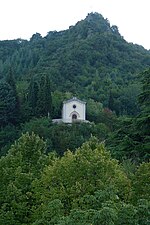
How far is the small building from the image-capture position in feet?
171

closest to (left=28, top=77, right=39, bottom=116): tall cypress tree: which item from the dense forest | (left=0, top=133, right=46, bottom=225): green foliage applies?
the dense forest

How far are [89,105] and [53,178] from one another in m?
39.9

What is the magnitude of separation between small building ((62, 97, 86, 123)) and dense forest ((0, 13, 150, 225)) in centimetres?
134

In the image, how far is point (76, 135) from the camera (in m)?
44.2

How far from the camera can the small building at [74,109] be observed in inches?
2052

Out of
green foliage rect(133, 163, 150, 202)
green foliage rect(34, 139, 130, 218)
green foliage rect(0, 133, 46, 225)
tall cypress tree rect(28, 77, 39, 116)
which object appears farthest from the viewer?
tall cypress tree rect(28, 77, 39, 116)

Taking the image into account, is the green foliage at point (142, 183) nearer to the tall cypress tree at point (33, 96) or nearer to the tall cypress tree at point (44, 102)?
the tall cypress tree at point (44, 102)

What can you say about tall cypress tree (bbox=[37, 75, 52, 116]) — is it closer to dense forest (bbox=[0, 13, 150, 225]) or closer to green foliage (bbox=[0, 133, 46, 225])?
dense forest (bbox=[0, 13, 150, 225])

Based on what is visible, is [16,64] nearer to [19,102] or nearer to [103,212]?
[19,102]

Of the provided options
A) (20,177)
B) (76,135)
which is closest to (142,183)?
(20,177)

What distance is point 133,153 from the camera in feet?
69.3

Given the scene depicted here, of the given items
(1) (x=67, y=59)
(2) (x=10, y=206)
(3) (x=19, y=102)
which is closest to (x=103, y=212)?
(2) (x=10, y=206)

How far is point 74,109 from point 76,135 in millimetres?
8678

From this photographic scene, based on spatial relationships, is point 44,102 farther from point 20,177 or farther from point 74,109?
point 20,177
